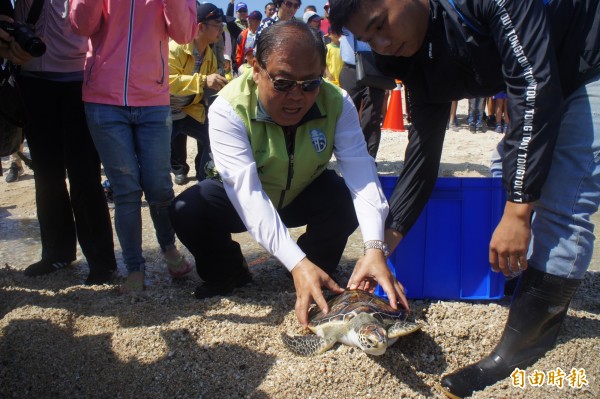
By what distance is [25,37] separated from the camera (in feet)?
6.70

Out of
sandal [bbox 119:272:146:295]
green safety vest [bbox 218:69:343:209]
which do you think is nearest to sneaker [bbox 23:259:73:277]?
sandal [bbox 119:272:146:295]

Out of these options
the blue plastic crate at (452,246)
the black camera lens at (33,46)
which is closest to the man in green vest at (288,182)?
the blue plastic crate at (452,246)

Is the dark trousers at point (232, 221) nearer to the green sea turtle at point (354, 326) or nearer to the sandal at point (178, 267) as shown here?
the sandal at point (178, 267)

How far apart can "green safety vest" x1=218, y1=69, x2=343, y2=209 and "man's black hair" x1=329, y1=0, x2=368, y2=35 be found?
1.47 feet

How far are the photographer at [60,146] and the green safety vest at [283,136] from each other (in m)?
0.83

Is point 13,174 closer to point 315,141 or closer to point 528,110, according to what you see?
point 315,141

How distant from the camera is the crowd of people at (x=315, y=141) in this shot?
1.57 m

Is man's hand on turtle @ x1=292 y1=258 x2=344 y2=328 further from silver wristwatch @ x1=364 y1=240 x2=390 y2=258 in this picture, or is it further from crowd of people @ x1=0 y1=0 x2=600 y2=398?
silver wristwatch @ x1=364 y1=240 x2=390 y2=258

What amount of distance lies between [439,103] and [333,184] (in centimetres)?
60

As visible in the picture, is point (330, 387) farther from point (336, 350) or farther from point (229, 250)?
point (229, 250)

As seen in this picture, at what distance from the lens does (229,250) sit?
2.37 m

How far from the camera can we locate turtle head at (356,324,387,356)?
1.57 meters

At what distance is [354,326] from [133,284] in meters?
1.22

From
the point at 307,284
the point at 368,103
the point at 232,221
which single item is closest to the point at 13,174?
the point at 368,103
